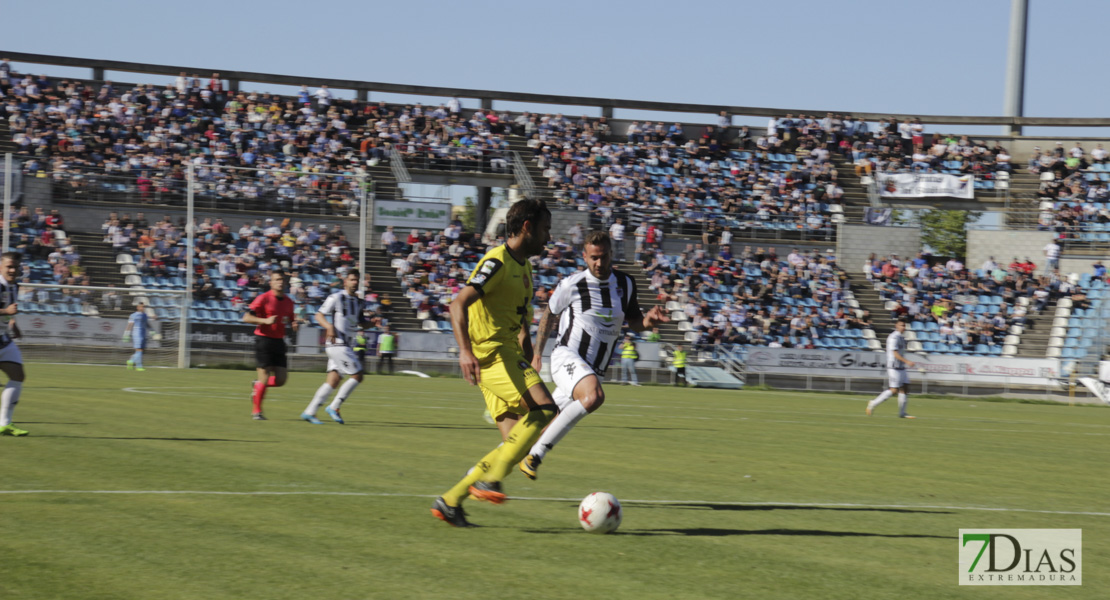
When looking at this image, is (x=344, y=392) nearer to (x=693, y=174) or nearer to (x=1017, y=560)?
(x=1017, y=560)

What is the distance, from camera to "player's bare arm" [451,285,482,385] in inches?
298

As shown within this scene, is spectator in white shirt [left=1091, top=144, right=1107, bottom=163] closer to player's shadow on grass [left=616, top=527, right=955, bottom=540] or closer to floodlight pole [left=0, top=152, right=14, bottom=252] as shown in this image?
floodlight pole [left=0, top=152, right=14, bottom=252]

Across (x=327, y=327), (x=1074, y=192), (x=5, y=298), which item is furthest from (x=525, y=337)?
(x=1074, y=192)

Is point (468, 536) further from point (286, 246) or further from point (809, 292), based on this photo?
point (809, 292)

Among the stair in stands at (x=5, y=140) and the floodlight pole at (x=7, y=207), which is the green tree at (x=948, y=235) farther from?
the floodlight pole at (x=7, y=207)

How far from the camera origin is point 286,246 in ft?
133

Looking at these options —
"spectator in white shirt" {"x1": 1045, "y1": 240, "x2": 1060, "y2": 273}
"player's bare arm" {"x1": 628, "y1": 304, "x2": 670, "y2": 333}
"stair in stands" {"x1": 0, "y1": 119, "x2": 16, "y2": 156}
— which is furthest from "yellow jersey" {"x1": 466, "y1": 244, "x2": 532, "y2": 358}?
"spectator in white shirt" {"x1": 1045, "y1": 240, "x2": 1060, "y2": 273}

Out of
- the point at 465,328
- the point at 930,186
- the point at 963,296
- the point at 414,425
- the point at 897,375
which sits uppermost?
the point at 930,186

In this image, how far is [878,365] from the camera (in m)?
39.1

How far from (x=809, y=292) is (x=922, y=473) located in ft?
103

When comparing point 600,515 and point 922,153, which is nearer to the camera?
point 600,515

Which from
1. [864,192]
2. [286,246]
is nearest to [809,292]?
[864,192]

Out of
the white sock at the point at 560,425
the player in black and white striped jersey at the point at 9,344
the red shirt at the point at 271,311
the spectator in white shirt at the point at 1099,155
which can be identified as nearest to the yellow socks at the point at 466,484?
the white sock at the point at 560,425

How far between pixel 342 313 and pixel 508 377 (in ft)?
32.3
